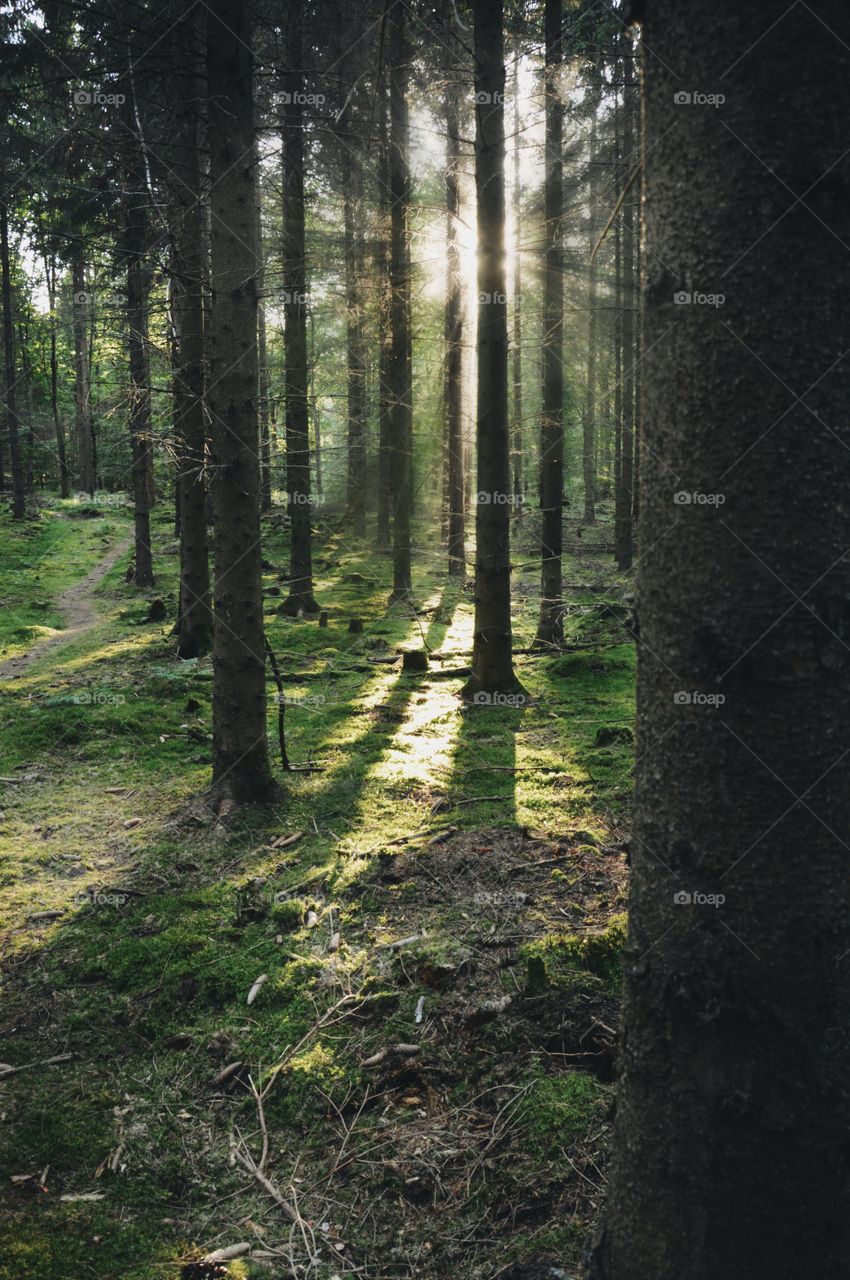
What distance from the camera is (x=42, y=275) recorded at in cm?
3772

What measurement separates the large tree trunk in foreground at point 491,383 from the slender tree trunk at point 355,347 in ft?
9.57

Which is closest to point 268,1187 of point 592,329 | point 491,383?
point 491,383

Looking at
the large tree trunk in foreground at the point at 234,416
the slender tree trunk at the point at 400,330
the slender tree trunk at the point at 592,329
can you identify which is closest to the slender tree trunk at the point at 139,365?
the large tree trunk in foreground at the point at 234,416

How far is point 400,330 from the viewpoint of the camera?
A: 16.3m

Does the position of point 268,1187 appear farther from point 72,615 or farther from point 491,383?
point 72,615

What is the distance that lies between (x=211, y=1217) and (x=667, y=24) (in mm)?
3939

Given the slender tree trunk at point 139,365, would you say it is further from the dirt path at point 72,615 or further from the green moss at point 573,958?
the green moss at point 573,958

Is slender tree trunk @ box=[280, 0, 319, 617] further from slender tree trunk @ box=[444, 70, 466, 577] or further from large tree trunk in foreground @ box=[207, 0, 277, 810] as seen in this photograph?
large tree trunk in foreground @ box=[207, 0, 277, 810]

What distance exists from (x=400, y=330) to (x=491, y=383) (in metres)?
7.94

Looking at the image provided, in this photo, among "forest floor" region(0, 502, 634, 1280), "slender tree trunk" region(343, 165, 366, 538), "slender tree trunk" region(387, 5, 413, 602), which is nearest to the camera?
"forest floor" region(0, 502, 634, 1280)

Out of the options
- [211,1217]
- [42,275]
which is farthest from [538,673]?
[42,275]

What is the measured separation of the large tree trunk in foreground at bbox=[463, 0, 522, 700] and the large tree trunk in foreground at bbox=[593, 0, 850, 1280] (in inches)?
281

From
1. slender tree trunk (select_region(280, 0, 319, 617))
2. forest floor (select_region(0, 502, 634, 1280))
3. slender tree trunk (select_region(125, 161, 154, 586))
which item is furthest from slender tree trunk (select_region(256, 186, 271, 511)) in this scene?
forest floor (select_region(0, 502, 634, 1280))

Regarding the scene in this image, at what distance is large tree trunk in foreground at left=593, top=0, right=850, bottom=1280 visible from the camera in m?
A: 1.74
